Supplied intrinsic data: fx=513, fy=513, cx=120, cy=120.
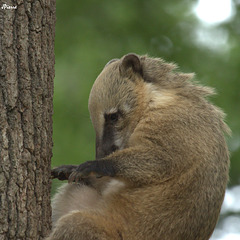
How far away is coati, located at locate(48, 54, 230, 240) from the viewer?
191 inches

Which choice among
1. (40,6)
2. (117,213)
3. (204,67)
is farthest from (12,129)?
(204,67)

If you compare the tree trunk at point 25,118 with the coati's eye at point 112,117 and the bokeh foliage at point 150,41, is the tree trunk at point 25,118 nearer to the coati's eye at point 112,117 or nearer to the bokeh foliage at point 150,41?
the coati's eye at point 112,117

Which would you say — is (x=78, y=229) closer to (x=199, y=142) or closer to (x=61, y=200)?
(x=61, y=200)

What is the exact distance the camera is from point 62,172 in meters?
5.21

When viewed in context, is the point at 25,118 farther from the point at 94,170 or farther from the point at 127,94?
the point at 127,94

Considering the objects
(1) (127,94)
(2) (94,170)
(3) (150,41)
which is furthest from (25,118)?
(3) (150,41)

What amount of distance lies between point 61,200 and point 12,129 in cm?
171

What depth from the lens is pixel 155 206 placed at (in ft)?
16.1

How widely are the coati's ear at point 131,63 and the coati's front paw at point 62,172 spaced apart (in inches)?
52.7

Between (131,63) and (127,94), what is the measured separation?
1.28ft

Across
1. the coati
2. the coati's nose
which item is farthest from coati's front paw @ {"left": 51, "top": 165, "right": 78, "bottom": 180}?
the coati's nose

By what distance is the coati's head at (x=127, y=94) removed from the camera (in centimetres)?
554

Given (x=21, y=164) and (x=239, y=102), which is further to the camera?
(x=239, y=102)

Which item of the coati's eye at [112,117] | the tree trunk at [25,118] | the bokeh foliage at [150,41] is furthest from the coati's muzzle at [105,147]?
the bokeh foliage at [150,41]
